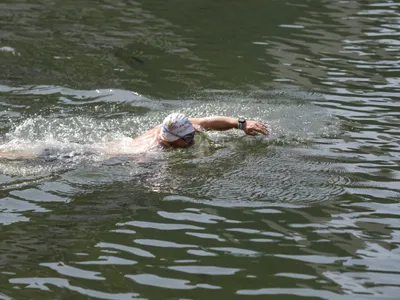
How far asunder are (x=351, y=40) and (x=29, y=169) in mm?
9776

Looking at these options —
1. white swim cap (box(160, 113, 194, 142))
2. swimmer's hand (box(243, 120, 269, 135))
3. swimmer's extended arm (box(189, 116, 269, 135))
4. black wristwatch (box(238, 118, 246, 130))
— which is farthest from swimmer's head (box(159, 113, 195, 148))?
swimmer's hand (box(243, 120, 269, 135))

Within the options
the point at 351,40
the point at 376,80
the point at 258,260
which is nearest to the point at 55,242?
the point at 258,260

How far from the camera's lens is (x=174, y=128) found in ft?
36.9

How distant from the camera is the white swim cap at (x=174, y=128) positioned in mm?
11234

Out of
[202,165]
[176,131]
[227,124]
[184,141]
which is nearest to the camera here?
[202,165]

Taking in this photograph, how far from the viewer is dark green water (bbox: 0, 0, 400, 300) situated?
7660 millimetres

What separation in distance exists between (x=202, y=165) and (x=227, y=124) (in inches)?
44.1

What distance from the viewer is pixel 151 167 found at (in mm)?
10648

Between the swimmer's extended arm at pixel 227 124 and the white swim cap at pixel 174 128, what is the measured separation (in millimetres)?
393

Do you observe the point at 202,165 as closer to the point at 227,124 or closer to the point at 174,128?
the point at 174,128

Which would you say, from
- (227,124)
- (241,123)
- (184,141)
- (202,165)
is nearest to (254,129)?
(241,123)

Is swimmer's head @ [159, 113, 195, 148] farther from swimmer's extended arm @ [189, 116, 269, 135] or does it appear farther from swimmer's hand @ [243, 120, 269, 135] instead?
swimmer's hand @ [243, 120, 269, 135]

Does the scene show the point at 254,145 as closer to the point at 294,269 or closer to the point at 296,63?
the point at 294,269

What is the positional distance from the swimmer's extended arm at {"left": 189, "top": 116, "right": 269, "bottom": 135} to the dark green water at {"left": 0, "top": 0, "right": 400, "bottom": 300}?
0.69 feet
